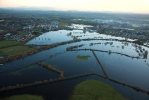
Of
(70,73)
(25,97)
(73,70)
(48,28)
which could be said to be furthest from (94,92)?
(48,28)

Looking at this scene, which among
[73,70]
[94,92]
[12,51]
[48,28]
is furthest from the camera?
[48,28]

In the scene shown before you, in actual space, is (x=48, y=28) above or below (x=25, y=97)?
above

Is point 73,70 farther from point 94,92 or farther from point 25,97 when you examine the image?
point 25,97

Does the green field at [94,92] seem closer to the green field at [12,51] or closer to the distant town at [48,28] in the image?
the green field at [12,51]

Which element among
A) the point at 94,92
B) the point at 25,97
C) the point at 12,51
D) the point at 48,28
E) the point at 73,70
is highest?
the point at 48,28

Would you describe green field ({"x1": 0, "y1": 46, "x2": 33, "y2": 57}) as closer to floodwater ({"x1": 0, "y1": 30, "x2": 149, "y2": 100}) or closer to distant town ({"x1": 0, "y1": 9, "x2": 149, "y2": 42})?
floodwater ({"x1": 0, "y1": 30, "x2": 149, "y2": 100})

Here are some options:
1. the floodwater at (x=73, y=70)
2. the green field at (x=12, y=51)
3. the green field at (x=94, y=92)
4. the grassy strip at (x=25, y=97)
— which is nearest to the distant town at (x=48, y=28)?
the green field at (x=12, y=51)

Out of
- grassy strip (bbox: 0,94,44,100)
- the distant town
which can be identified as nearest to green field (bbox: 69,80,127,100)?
grassy strip (bbox: 0,94,44,100)

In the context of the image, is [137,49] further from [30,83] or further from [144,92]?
[30,83]
